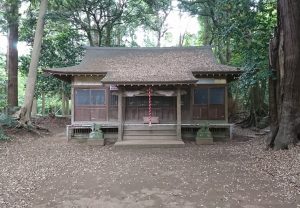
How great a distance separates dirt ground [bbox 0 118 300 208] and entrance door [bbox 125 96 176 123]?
407cm

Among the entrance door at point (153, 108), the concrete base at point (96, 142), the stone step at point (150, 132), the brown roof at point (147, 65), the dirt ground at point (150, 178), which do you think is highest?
the brown roof at point (147, 65)

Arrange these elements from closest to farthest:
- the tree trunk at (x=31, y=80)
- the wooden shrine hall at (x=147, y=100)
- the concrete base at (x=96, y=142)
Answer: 1. the concrete base at (x=96, y=142)
2. the wooden shrine hall at (x=147, y=100)
3. the tree trunk at (x=31, y=80)

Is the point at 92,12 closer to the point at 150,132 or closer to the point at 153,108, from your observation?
the point at 153,108

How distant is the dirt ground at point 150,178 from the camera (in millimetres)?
6066

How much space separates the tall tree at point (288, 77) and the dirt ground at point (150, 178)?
2.36ft

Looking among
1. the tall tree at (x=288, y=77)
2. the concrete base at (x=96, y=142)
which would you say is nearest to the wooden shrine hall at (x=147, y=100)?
the concrete base at (x=96, y=142)

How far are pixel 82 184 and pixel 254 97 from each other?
17.1 meters

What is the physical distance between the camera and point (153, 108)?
16.3 m

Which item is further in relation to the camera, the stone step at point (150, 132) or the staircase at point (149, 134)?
the stone step at point (150, 132)

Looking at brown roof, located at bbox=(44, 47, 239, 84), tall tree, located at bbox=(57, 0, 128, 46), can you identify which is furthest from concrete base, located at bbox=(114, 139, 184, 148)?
tall tree, located at bbox=(57, 0, 128, 46)

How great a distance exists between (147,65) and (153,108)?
2.44 m

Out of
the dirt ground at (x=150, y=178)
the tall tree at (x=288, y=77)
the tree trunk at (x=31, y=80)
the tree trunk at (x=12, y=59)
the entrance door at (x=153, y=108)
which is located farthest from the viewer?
the tree trunk at (x=12, y=59)

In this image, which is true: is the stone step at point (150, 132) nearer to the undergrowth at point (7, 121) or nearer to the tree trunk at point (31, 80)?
the tree trunk at point (31, 80)

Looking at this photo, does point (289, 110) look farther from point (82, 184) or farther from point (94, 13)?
point (94, 13)
